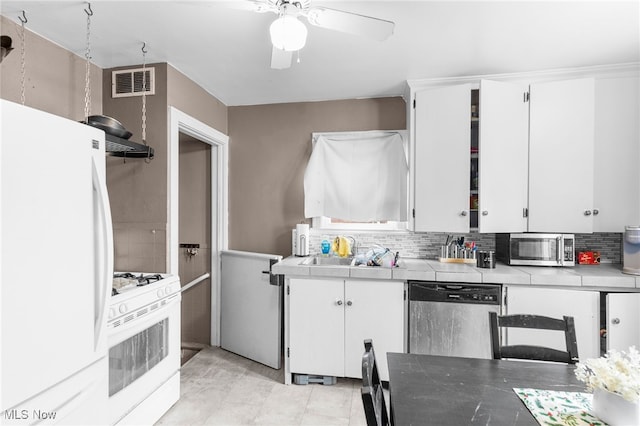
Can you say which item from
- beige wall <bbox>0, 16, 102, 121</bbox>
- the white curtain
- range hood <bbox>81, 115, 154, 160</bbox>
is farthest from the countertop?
beige wall <bbox>0, 16, 102, 121</bbox>

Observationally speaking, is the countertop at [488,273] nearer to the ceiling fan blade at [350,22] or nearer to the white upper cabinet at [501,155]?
the white upper cabinet at [501,155]

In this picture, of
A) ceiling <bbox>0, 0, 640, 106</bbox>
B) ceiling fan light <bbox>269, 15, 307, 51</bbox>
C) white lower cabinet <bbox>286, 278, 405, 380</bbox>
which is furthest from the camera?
white lower cabinet <bbox>286, 278, 405, 380</bbox>

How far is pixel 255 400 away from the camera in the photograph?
244 cm

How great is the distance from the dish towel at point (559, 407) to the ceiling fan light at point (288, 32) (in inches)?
64.8

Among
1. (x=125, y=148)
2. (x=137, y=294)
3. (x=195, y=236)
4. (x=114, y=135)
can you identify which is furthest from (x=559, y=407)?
(x=195, y=236)

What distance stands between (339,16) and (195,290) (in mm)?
2977

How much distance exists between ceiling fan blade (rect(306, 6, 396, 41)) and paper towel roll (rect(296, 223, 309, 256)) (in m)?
1.92

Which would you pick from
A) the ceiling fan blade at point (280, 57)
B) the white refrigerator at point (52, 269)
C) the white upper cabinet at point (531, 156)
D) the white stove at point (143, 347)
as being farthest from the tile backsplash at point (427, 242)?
the white refrigerator at point (52, 269)

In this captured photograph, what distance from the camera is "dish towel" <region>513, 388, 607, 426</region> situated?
1056mm

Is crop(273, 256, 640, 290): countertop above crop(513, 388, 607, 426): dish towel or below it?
above

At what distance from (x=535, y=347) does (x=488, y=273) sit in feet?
2.78

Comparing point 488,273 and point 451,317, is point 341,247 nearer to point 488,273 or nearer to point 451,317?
point 451,317

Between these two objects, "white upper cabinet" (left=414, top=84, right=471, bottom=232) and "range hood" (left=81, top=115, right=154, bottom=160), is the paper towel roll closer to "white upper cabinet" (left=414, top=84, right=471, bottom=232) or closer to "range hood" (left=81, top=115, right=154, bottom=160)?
"white upper cabinet" (left=414, top=84, right=471, bottom=232)

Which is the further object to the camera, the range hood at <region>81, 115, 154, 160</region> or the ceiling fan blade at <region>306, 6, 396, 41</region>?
the range hood at <region>81, 115, 154, 160</region>
